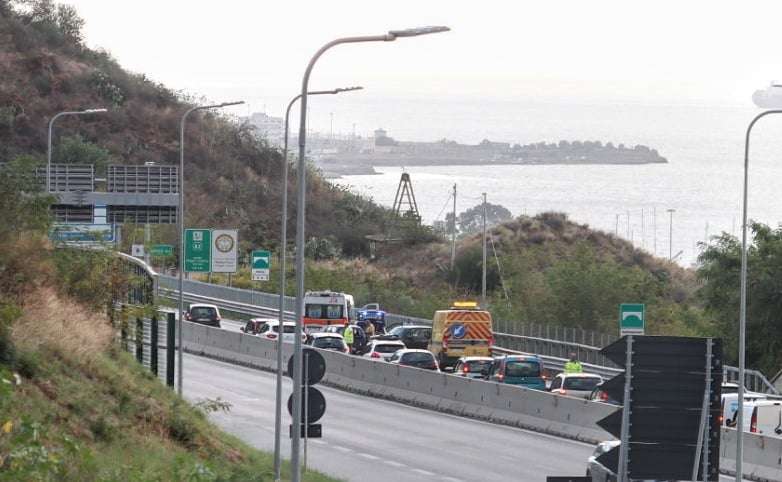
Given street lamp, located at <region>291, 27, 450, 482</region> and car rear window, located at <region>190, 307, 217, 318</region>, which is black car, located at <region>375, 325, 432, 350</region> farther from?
street lamp, located at <region>291, 27, 450, 482</region>

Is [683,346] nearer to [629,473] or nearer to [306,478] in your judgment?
[629,473]

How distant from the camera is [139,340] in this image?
30.0 meters

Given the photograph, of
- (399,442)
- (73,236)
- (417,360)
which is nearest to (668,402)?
(73,236)

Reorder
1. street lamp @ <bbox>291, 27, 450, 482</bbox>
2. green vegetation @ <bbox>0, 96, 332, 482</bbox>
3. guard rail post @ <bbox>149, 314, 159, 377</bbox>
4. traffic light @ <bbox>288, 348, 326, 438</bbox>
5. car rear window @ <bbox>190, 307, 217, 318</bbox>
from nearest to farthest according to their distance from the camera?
green vegetation @ <bbox>0, 96, 332, 482</bbox> → street lamp @ <bbox>291, 27, 450, 482</bbox> → traffic light @ <bbox>288, 348, 326, 438</bbox> → guard rail post @ <bbox>149, 314, 159, 377</bbox> → car rear window @ <bbox>190, 307, 217, 318</bbox>

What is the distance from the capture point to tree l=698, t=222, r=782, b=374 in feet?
193

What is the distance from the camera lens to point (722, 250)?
64062 millimetres

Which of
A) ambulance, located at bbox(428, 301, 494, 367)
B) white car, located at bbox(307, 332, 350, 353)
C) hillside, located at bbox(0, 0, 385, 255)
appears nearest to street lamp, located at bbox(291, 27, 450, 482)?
white car, located at bbox(307, 332, 350, 353)

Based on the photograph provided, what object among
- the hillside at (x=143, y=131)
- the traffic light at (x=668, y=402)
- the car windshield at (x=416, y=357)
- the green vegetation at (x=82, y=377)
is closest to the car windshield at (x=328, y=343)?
the car windshield at (x=416, y=357)

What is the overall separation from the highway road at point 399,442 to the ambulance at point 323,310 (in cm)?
1474

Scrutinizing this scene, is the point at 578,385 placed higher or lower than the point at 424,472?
higher

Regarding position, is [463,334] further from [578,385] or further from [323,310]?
[578,385]

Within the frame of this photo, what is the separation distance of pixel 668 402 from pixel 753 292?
45.2 metres

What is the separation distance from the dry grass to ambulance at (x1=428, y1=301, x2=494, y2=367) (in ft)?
96.5

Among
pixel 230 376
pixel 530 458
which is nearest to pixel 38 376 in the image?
pixel 530 458
